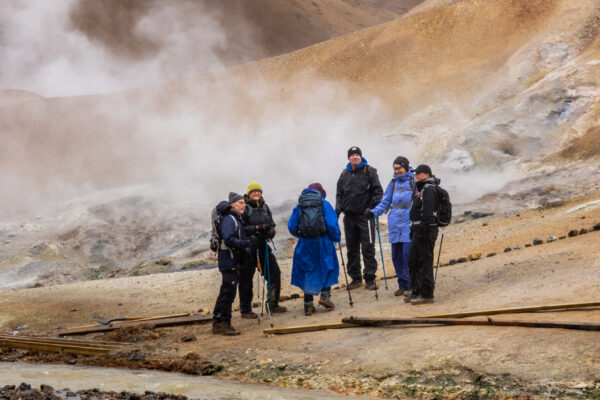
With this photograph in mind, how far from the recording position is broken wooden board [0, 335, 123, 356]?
22.9 feet

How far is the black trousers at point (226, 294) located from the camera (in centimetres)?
720

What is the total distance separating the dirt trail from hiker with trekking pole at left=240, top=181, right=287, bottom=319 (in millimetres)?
273

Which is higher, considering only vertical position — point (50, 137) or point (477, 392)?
point (50, 137)

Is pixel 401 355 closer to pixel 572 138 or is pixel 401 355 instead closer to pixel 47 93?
pixel 572 138

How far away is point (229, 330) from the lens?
7.20m

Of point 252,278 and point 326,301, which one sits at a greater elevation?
point 252,278

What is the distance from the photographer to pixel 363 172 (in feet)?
28.1

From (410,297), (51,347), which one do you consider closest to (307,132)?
(410,297)

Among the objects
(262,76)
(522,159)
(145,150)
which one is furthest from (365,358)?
(262,76)

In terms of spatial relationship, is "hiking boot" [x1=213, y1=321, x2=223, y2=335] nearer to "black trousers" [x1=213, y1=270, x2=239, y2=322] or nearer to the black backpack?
"black trousers" [x1=213, y1=270, x2=239, y2=322]

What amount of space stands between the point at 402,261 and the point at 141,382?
365 centimetres

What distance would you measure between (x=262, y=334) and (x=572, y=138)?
17383mm

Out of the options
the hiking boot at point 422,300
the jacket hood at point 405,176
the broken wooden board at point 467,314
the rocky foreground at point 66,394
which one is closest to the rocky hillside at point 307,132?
the jacket hood at point 405,176

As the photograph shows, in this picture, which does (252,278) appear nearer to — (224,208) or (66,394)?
(224,208)
